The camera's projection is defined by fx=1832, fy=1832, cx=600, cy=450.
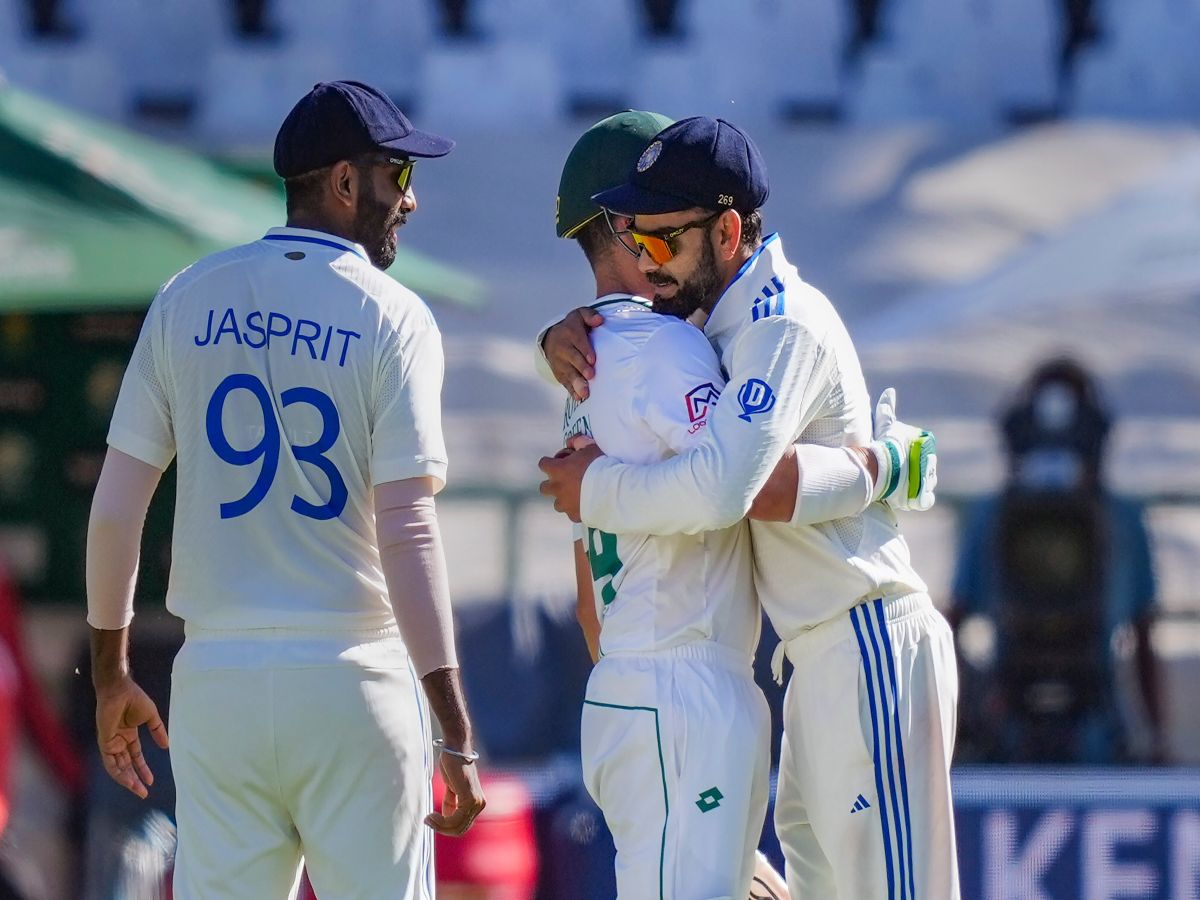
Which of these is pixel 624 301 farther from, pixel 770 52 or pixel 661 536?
pixel 770 52

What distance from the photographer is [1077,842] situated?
459 centimetres

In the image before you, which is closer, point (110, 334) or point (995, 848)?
point (995, 848)

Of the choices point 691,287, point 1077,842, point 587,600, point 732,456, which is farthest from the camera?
point 1077,842

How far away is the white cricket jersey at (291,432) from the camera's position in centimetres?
244

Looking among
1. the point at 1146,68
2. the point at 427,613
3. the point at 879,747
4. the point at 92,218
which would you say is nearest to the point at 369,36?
the point at 92,218

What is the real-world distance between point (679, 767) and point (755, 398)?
19.7 inches

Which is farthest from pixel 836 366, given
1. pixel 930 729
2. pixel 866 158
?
pixel 866 158

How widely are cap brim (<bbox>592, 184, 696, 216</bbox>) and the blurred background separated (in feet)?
8.03

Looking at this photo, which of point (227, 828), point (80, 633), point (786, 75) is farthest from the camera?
point (786, 75)

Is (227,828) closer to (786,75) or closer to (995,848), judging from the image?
(995,848)

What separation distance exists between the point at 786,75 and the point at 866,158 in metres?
0.34

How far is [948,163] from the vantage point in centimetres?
538

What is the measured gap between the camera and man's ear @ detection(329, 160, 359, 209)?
257 centimetres

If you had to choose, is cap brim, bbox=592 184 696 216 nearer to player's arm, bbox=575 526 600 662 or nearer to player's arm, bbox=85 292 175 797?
player's arm, bbox=575 526 600 662
